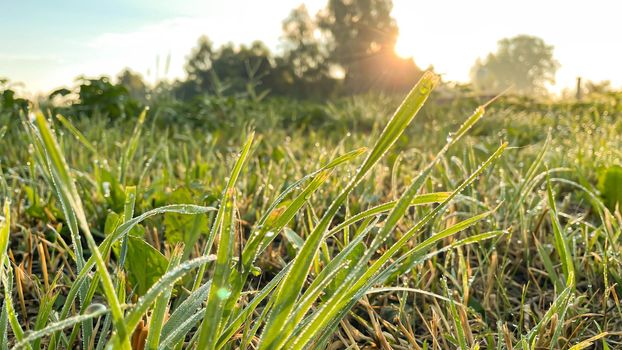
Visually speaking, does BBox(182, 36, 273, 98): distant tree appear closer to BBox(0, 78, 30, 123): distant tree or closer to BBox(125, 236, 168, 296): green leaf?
BBox(0, 78, 30, 123): distant tree

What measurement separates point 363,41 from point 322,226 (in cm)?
2838

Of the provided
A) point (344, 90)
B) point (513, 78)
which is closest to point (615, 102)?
point (344, 90)

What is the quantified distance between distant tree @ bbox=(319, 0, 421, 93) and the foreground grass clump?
70.2ft

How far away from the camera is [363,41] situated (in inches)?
1101

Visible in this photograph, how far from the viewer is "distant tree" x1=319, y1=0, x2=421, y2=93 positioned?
80.1 feet

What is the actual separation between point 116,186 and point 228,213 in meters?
1.08

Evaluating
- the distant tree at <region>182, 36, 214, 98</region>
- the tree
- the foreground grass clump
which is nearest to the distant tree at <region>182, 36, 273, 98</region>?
→ the distant tree at <region>182, 36, 214, 98</region>

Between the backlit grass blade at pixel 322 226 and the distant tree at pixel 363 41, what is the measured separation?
2222cm

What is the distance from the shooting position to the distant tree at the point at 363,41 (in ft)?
80.1

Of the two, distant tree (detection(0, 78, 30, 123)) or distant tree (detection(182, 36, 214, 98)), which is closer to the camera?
distant tree (detection(0, 78, 30, 123))

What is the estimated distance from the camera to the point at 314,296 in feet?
2.09

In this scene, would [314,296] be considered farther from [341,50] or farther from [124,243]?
[341,50]

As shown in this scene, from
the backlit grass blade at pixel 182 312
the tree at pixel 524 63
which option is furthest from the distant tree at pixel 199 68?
the tree at pixel 524 63

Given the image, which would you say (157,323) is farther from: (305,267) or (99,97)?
(99,97)
